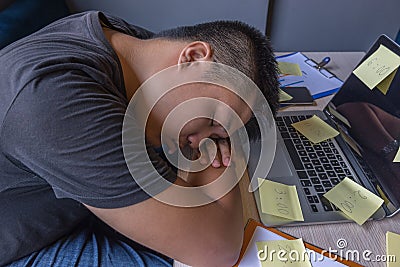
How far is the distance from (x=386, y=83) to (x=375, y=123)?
0.32 feet

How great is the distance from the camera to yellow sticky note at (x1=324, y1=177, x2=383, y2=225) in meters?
0.80

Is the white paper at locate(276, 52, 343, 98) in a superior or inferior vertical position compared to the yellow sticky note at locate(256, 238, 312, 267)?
inferior

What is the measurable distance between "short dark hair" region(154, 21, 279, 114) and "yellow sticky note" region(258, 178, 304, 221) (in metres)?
0.18

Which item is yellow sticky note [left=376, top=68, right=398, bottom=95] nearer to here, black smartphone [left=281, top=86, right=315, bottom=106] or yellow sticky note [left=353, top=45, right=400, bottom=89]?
yellow sticky note [left=353, top=45, right=400, bottom=89]

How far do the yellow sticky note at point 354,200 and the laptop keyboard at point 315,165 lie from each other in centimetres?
1

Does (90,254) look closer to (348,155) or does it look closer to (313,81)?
(348,155)

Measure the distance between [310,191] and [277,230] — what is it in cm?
13

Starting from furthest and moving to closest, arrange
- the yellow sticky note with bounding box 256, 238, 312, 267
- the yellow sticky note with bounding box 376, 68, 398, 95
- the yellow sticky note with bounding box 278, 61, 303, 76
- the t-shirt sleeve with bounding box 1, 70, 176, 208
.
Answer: the yellow sticky note with bounding box 278, 61, 303, 76 → the yellow sticky note with bounding box 376, 68, 398, 95 → the yellow sticky note with bounding box 256, 238, 312, 267 → the t-shirt sleeve with bounding box 1, 70, 176, 208

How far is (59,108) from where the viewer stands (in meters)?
0.60

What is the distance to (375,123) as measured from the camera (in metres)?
A: 0.95

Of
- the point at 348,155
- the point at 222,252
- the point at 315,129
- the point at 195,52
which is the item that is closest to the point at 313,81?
the point at 315,129

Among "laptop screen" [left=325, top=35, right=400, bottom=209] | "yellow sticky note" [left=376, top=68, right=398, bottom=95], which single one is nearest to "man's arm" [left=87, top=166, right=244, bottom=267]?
"laptop screen" [left=325, top=35, right=400, bottom=209]

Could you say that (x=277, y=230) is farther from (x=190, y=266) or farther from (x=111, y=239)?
(x=111, y=239)

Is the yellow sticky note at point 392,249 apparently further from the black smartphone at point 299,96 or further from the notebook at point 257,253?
the black smartphone at point 299,96
